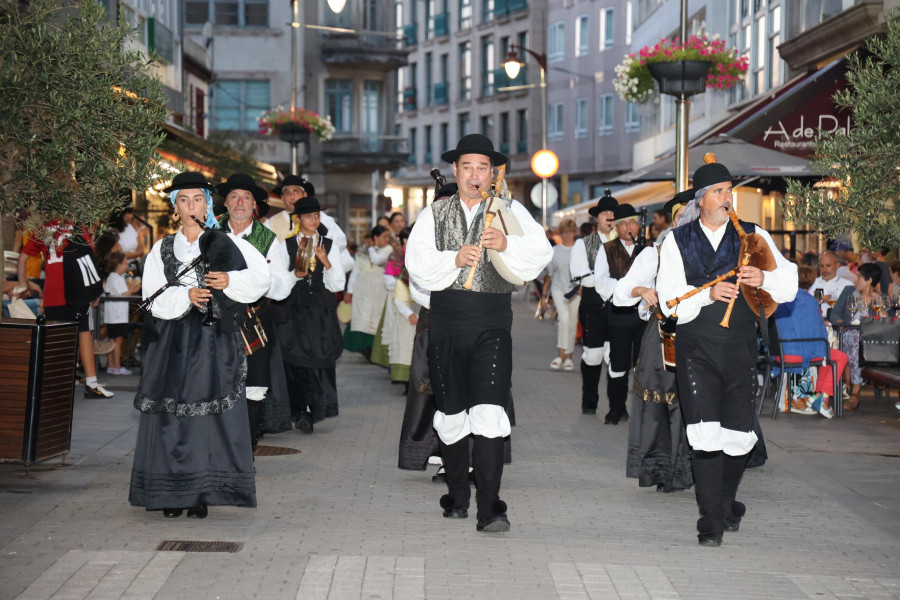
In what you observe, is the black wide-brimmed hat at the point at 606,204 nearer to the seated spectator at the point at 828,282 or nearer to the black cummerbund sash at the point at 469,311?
the seated spectator at the point at 828,282

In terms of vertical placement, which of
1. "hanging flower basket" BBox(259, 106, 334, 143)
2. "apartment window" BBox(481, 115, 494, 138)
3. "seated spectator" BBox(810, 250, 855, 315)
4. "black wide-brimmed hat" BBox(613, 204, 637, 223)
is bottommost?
"seated spectator" BBox(810, 250, 855, 315)

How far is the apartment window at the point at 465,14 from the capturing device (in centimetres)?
6912

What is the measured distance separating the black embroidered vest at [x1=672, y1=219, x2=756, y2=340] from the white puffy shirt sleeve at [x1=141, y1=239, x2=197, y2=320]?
2676 mm

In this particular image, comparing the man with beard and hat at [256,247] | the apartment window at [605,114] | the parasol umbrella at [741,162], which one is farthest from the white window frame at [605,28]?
the man with beard and hat at [256,247]

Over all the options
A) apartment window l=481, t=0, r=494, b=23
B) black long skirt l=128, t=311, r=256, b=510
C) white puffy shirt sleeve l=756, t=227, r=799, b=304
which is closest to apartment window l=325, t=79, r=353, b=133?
apartment window l=481, t=0, r=494, b=23

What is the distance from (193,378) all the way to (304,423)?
12.9 feet

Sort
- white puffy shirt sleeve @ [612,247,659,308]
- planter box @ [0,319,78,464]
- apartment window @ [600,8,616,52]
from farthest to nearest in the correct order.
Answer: apartment window @ [600,8,616,52]
planter box @ [0,319,78,464]
white puffy shirt sleeve @ [612,247,659,308]

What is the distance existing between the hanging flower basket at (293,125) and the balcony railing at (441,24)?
38948mm

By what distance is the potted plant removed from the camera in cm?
1689

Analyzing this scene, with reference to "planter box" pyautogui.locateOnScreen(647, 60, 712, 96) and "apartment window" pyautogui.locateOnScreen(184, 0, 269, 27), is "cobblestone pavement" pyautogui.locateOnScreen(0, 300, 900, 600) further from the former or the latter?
"apartment window" pyautogui.locateOnScreen(184, 0, 269, 27)

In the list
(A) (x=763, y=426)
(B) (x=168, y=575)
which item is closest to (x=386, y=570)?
(B) (x=168, y=575)

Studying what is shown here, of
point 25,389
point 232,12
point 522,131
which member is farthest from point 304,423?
point 522,131

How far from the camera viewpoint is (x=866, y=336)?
517 inches

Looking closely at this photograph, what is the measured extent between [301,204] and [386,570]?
17.6 ft
